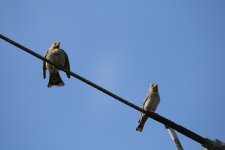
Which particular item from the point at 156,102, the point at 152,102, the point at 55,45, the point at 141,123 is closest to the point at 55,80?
the point at 55,45

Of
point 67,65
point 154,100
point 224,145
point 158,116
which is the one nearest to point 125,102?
point 158,116

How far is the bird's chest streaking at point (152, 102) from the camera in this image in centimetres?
1077

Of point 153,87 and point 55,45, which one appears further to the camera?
point 55,45

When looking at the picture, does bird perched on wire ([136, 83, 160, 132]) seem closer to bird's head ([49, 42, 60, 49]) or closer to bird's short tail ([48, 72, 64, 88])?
bird's short tail ([48, 72, 64, 88])

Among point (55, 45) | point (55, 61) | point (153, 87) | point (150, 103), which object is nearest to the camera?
point (150, 103)

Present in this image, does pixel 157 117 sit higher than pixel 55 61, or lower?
lower

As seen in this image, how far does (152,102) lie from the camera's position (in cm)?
1079

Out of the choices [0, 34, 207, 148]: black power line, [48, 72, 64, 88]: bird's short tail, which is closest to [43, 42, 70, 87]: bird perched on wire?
[48, 72, 64, 88]: bird's short tail

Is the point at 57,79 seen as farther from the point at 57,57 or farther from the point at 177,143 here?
the point at 177,143

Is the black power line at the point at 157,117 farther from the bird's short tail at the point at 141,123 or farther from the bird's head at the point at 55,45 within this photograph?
the bird's head at the point at 55,45

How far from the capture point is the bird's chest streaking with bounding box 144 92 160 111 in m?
10.8

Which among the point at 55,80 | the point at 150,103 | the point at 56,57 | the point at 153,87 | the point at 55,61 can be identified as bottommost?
the point at 55,80

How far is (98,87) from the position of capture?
4340 millimetres

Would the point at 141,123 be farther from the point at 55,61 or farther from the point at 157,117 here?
the point at 157,117
